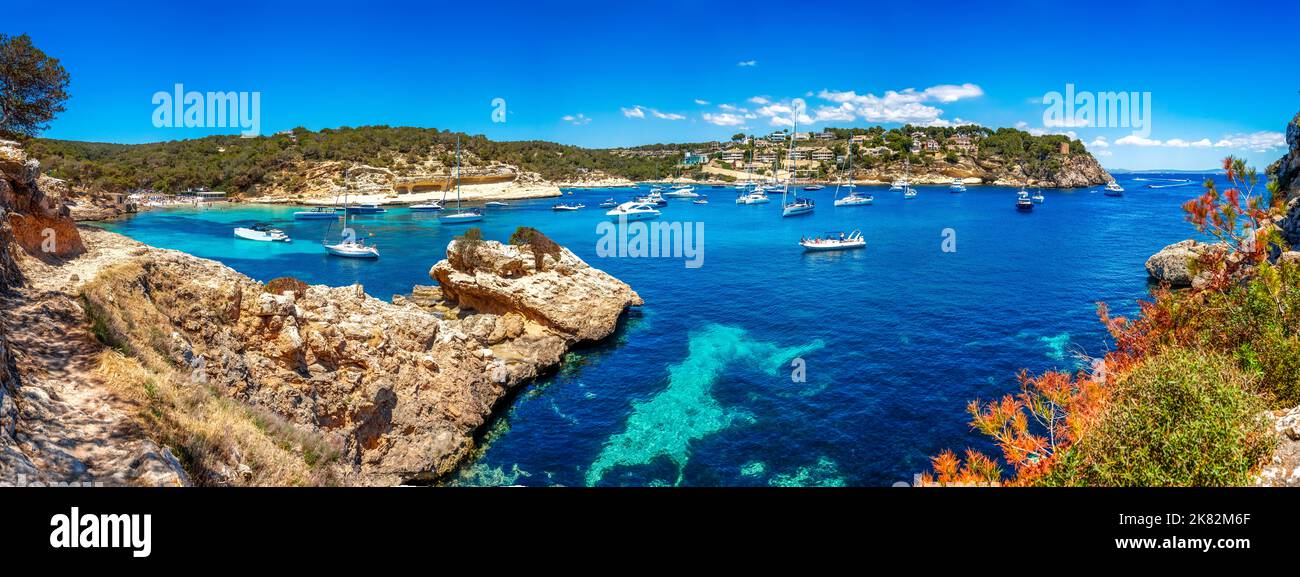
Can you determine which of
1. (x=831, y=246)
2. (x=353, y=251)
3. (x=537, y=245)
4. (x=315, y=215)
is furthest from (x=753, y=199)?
(x=537, y=245)

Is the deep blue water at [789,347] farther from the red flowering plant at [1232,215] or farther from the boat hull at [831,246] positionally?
the red flowering plant at [1232,215]

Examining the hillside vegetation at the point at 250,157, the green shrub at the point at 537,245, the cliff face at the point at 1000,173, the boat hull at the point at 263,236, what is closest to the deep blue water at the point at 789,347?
the boat hull at the point at 263,236

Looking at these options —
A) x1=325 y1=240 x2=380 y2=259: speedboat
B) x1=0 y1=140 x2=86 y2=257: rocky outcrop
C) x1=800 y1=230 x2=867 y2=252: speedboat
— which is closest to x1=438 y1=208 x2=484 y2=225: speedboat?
x1=325 y1=240 x2=380 y2=259: speedboat

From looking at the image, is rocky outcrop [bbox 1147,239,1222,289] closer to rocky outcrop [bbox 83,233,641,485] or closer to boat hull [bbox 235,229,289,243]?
rocky outcrop [bbox 83,233,641,485]

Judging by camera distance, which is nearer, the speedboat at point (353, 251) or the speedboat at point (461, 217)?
the speedboat at point (353, 251)
